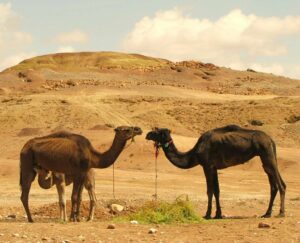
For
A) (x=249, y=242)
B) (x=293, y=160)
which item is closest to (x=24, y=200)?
(x=249, y=242)

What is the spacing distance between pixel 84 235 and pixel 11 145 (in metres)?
37.9

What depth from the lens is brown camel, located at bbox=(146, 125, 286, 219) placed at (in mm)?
16031

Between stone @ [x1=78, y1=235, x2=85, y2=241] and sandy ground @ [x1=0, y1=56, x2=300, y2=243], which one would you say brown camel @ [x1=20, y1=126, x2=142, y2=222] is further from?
stone @ [x1=78, y1=235, x2=85, y2=241]

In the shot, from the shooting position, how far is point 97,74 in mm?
102688

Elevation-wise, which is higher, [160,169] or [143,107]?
[143,107]

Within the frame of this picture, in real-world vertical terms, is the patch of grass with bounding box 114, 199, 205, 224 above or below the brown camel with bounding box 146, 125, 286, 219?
below

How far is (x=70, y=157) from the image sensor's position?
15305mm

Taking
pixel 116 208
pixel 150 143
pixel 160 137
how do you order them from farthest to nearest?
pixel 150 143 → pixel 116 208 → pixel 160 137

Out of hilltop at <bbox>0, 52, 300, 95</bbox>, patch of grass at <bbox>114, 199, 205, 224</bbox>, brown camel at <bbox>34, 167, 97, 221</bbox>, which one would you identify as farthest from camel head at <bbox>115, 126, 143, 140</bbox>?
hilltop at <bbox>0, 52, 300, 95</bbox>

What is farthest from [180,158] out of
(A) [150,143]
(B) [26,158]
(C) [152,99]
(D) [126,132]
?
(C) [152,99]

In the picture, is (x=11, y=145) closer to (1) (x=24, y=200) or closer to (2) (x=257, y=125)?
(2) (x=257, y=125)

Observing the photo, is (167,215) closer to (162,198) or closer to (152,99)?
(162,198)

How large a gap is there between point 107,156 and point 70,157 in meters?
0.83

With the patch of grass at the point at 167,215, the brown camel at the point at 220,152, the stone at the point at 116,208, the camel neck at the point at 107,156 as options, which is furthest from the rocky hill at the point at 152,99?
the patch of grass at the point at 167,215
